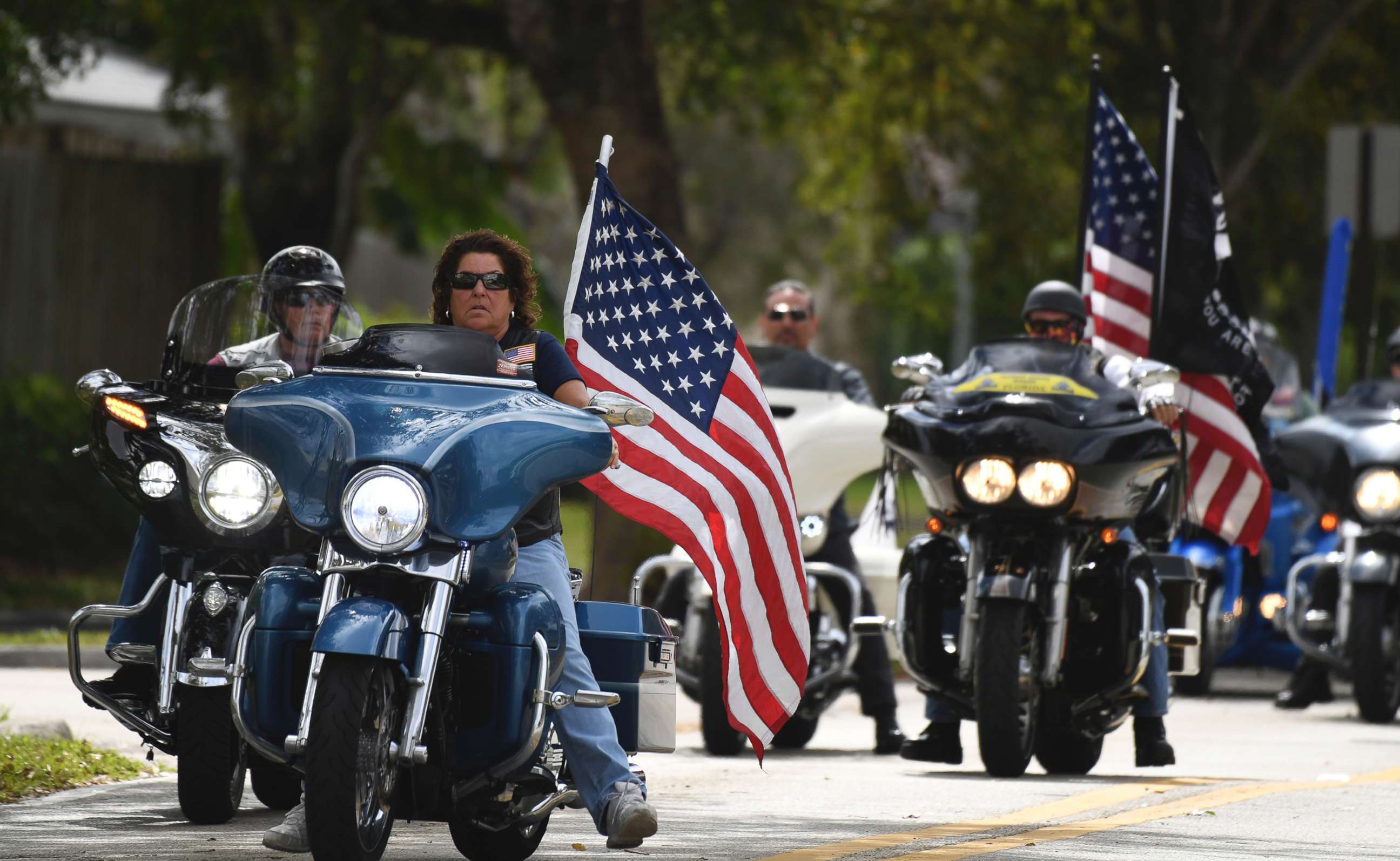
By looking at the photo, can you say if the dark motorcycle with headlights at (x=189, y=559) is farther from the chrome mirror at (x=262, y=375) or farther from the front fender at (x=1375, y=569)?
the front fender at (x=1375, y=569)

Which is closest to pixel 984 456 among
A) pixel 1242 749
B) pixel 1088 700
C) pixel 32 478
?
pixel 1088 700

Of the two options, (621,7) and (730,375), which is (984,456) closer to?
(730,375)

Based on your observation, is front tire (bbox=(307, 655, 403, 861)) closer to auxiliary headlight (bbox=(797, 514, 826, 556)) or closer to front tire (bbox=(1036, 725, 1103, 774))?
front tire (bbox=(1036, 725, 1103, 774))

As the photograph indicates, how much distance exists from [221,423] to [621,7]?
29.8 feet

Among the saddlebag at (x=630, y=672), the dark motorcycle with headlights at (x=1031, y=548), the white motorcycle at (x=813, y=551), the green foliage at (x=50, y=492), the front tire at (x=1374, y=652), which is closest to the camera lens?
the saddlebag at (x=630, y=672)

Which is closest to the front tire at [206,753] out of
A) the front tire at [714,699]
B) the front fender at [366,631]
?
the front fender at [366,631]

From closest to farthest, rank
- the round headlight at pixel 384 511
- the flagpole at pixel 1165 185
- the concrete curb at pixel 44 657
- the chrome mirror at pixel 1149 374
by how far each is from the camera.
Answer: the round headlight at pixel 384 511 < the chrome mirror at pixel 1149 374 < the flagpole at pixel 1165 185 < the concrete curb at pixel 44 657

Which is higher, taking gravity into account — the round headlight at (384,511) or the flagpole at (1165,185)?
the flagpole at (1165,185)

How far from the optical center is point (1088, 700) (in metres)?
9.23

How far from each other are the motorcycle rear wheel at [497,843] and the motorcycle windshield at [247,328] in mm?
2087

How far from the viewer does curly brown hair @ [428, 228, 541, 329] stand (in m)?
6.86

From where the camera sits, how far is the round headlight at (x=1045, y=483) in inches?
358

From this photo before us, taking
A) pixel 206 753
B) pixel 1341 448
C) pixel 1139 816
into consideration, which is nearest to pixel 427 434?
pixel 206 753

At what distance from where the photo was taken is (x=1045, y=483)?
359 inches
